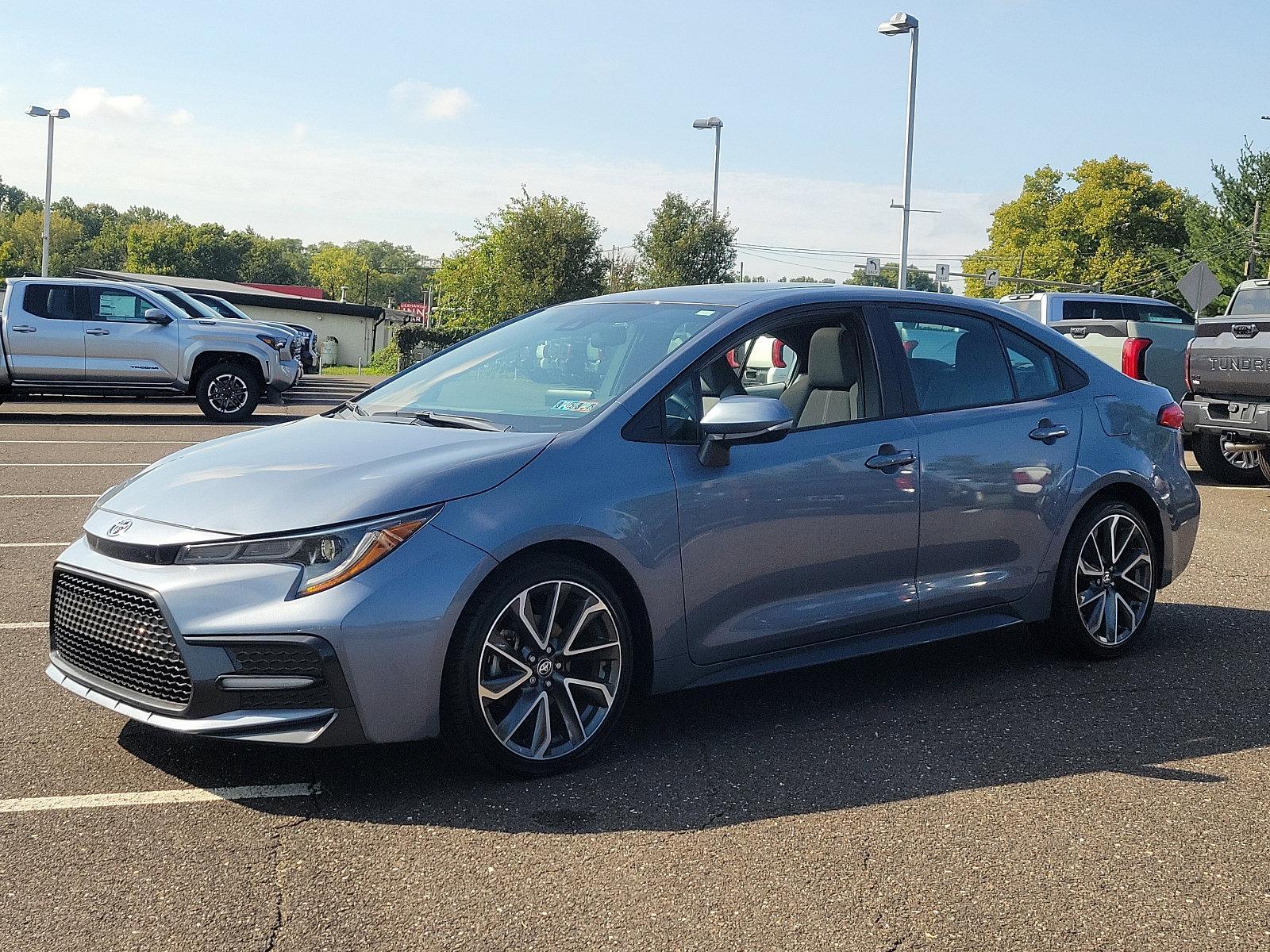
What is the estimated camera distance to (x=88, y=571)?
13.5 feet

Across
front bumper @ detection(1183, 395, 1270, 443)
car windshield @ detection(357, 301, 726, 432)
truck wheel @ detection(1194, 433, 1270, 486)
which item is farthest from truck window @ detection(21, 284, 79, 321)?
car windshield @ detection(357, 301, 726, 432)

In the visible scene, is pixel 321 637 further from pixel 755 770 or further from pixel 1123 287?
pixel 1123 287

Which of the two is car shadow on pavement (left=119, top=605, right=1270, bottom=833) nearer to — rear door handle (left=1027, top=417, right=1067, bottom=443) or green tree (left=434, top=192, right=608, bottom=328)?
rear door handle (left=1027, top=417, right=1067, bottom=443)

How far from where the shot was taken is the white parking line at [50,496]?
10.4 m

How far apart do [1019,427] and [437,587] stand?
9.04 ft

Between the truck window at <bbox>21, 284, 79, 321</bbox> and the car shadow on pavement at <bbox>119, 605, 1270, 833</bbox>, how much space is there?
15.3 metres

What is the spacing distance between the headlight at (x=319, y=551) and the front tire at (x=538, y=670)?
0.35m

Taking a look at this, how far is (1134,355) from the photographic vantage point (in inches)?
571

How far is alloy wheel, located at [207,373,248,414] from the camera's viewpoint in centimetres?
1889

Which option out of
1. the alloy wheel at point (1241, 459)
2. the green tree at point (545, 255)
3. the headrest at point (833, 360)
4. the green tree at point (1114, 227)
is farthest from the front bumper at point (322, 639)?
the green tree at point (1114, 227)

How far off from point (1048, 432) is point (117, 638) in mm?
3713

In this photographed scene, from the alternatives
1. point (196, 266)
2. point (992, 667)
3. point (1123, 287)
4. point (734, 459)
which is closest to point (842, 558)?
point (734, 459)

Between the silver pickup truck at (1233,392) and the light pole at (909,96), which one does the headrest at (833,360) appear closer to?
the silver pickup truck at (1233,392)

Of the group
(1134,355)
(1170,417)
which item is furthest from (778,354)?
(1134,355)
